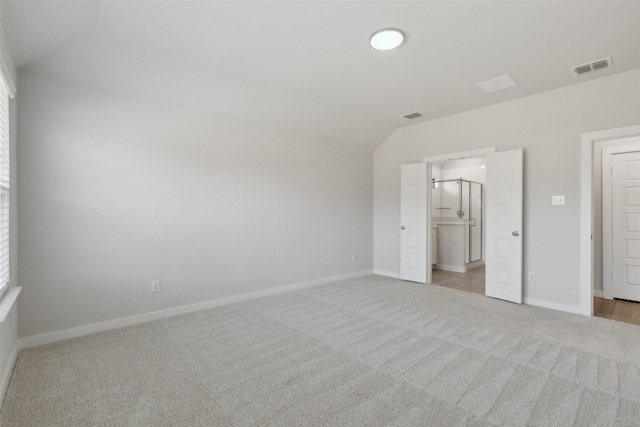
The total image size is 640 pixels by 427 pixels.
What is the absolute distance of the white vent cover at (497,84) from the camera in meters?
3.26

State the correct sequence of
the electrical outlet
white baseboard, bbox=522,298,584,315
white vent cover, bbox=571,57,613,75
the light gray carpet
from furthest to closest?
white baseboard, bbox=522,298,584,315
the electrical outlet
white vent cover, bbox=571,57,613,75
the light gray carpet

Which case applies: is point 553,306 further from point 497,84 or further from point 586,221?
point 497,84

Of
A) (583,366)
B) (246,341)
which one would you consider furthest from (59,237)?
(583,366)

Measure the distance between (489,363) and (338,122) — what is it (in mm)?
3488

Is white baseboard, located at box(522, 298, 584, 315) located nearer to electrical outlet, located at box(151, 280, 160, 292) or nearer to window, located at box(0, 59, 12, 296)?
electrical outlet, located at box(151, 280, 160, 292)

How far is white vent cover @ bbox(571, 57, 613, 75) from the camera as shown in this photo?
113 inches

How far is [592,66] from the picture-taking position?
2.97 meters

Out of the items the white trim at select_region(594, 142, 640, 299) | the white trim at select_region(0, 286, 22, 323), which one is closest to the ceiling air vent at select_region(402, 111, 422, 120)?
the white trim at select_region(594, 142, 640, 299)

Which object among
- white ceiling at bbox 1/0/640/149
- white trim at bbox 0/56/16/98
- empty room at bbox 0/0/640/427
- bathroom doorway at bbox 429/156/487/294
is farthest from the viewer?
bathroom doorway at bbox 429/156/487/294

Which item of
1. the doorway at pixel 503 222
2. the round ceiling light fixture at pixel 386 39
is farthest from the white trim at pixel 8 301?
the doorway at pixel 503 222

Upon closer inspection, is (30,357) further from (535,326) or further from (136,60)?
(535,326)

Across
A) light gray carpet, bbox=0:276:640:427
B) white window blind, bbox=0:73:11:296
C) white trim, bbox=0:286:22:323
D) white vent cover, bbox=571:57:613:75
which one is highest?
white vent cover, bbox=571:57:613:75

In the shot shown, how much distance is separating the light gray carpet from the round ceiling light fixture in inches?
101

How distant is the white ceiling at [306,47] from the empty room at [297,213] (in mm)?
23
